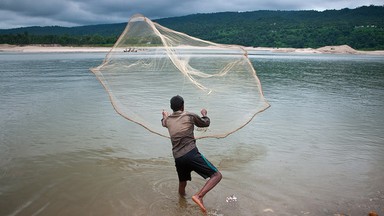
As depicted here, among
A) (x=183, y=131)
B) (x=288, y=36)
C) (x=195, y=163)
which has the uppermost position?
(x=183, y=131)

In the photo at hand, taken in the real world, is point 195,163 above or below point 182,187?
above

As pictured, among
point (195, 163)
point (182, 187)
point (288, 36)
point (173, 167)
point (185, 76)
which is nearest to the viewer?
point (195, 163)

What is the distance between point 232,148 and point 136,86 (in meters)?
2.98

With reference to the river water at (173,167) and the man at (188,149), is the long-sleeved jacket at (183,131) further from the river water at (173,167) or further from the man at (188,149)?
the river water at (173,167)

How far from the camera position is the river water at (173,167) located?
493 centimetres

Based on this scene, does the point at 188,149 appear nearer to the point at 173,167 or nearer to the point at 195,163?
the point at 195,163

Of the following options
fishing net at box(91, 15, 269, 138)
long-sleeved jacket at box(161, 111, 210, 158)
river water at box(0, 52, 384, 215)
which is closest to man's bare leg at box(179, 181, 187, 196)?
river water at box(0, 52, 384, 215)

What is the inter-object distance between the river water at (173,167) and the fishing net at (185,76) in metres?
0.73

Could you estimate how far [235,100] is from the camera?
7.53 metres

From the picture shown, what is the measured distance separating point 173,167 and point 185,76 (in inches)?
86.5

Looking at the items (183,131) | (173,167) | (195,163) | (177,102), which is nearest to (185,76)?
(173,167)

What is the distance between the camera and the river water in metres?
4.93

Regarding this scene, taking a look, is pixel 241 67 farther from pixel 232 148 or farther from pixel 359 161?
pixel 359 161

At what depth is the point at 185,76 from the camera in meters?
7.55
